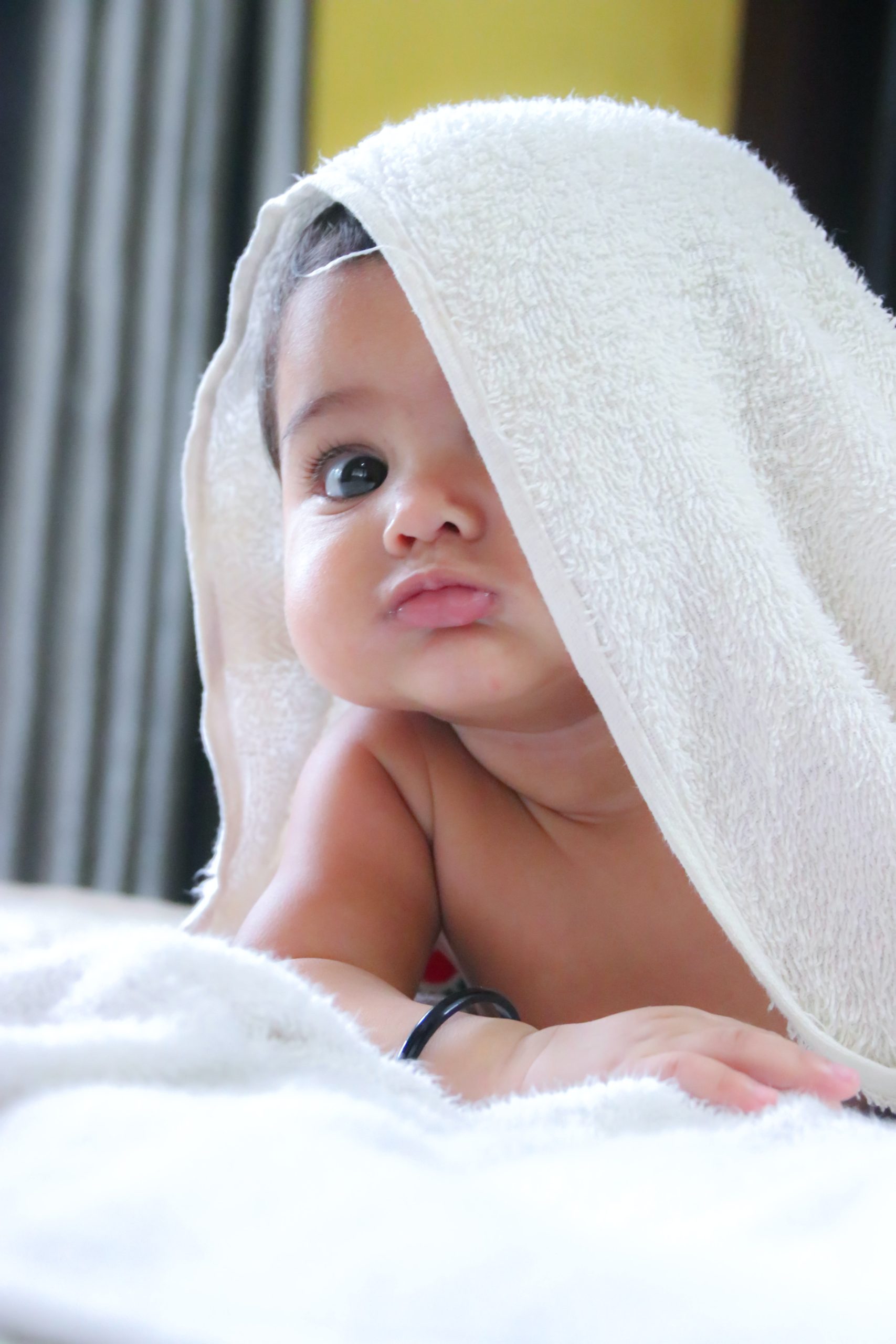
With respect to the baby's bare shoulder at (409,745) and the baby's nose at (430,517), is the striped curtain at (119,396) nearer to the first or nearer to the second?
the baby's bare shoulder at (409,745)

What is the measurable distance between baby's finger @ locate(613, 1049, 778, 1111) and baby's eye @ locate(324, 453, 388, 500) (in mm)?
431

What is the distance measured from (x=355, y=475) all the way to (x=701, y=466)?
23cm

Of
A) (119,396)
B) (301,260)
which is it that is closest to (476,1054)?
(301,260)

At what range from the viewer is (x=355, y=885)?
2.64 feet

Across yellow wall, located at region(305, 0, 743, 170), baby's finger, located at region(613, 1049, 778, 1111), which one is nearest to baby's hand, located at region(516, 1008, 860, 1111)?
baby's finger, located at region(613, 1049, 778, 1111)

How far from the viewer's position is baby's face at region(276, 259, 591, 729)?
0.76 meters

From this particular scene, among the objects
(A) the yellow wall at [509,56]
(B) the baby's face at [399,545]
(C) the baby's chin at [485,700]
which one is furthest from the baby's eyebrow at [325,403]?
(A) the yellow wall at [509,56]

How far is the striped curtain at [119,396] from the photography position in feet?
6.21

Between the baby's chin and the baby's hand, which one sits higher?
the baby's chin

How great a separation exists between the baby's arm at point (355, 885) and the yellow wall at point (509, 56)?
151cm

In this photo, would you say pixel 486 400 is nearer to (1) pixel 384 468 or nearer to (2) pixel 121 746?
(1) pixel 384 468

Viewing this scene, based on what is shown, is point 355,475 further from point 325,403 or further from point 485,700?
point 485,700

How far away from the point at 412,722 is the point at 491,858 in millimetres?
123

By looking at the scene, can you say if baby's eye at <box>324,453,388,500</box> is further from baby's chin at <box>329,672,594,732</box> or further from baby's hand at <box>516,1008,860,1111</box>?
baby's hand at <box>516,1008,860,1111</box>
